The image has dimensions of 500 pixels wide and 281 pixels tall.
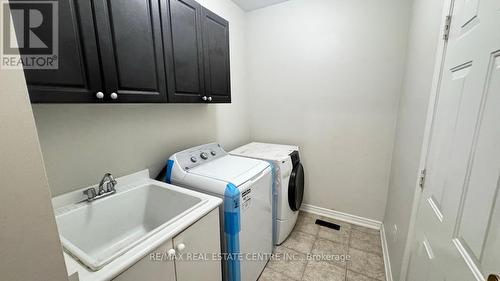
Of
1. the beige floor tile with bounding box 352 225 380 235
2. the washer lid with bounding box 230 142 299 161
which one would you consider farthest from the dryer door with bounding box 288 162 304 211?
the beige floor tile with bounding box 352 225 380 235

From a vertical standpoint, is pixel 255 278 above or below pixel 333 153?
below

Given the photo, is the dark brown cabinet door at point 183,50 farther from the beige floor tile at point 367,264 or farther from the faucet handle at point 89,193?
the beige floor tile at point 367,264

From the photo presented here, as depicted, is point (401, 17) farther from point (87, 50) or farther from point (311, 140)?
point (87, 50)

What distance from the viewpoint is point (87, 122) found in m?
1.20

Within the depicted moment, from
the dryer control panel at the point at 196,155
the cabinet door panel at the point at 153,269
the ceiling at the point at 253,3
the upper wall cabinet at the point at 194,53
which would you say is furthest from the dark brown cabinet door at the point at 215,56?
the cabinet door panel at the point at 153,269

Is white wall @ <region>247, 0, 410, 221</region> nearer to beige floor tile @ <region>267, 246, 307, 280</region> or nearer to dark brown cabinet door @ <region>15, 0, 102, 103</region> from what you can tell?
beige floor tile @ <region>267, 246, 307, 280</region>

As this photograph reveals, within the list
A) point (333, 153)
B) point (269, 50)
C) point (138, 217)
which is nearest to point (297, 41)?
point (269, 50)

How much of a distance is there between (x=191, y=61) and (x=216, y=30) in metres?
0.44

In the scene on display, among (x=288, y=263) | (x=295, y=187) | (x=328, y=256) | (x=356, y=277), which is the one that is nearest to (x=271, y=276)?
(x=288, y=263)

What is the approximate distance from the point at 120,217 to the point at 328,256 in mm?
1849

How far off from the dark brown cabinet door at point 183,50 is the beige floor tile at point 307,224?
1.88 meters

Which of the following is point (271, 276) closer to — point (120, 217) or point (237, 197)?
point (237, 197)

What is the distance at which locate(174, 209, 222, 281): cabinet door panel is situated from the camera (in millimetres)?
1012

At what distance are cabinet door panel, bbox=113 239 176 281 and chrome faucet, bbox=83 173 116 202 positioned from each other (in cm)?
65
